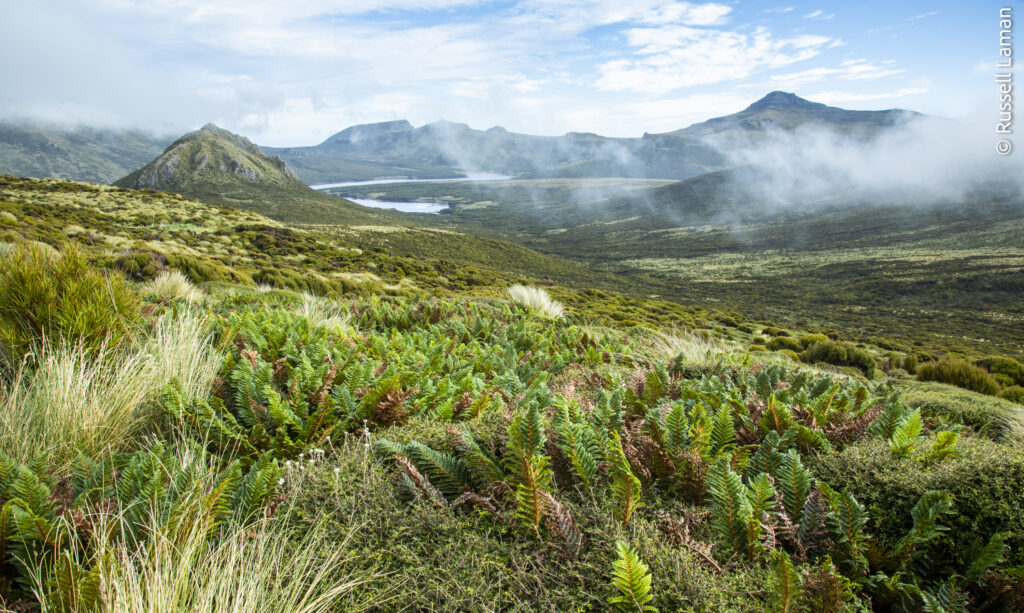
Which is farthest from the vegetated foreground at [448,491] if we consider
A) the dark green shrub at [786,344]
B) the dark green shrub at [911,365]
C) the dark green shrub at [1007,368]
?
the dark green shrub at [786,344]

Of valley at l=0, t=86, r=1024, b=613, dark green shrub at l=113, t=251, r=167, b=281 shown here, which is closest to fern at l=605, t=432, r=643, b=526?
valley at l=0, t=86, r=1024, b=613

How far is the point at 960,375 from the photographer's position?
764 centimetres

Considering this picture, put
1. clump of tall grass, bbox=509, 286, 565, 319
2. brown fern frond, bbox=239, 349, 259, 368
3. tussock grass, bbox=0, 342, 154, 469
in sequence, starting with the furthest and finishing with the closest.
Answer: clump of tall grass, bbox=509, 286, 565, 319, brown fern frond, bbox=239, 349, 259, 368, tussock grass, bbox=0, 342, 154, 469

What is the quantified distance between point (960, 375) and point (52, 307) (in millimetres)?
11027

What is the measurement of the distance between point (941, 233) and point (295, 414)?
128m

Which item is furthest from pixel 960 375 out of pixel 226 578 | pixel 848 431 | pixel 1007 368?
pixel 226 578

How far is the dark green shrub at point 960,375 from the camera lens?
715 centimetres

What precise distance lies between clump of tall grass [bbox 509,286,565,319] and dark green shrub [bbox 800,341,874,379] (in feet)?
17.0

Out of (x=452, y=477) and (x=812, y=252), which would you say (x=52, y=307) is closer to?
(x=452, y=477)

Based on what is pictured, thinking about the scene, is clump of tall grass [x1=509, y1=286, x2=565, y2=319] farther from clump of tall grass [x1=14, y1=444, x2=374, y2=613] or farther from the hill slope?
the hill slope

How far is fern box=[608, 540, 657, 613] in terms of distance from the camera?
1417mm

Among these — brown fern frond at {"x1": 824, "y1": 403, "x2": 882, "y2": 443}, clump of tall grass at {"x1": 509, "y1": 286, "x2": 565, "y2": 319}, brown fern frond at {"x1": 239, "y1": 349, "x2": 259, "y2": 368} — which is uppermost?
brown fern frond at {"x1": 239, "y1": 349, "x2": 259, "y2": 368}

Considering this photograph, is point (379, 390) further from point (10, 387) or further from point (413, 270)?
point (413, 270)

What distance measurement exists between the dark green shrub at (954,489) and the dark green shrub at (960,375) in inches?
260
